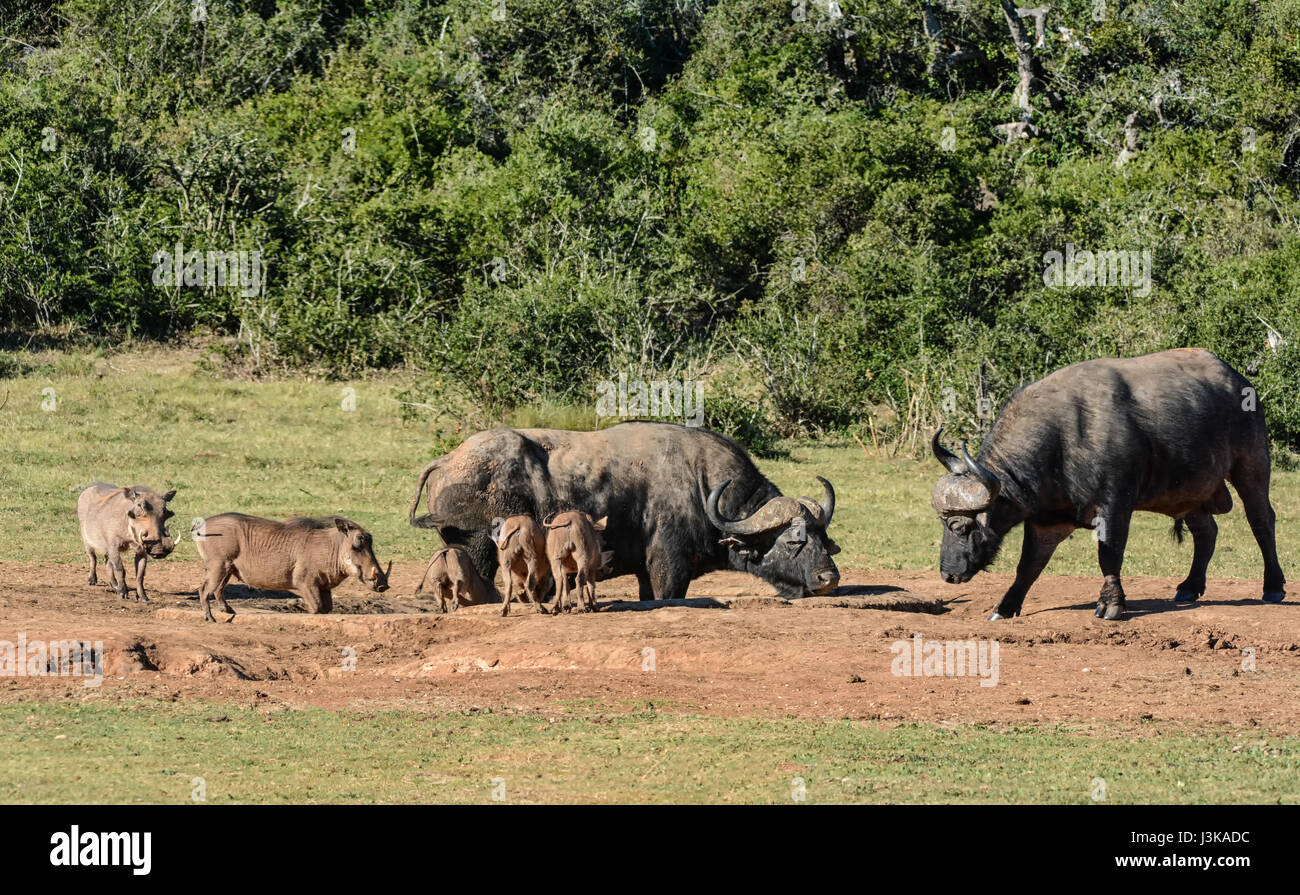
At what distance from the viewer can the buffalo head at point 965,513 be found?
11969 mm

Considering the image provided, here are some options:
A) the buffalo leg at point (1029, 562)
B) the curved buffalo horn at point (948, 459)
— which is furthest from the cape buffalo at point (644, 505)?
the buffalo leg at point (1029, 562)

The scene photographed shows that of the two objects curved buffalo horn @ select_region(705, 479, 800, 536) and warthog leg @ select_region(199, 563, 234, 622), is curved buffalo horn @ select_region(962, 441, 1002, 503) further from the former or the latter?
warthog leg @ select_region(199, 563, 234, 622)

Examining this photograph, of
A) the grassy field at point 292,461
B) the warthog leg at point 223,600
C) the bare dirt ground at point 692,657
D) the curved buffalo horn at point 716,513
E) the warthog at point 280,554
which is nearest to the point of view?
the bare dirt ground at point 692,657

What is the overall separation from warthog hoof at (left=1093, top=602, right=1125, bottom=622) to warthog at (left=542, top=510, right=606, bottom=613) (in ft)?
12.5

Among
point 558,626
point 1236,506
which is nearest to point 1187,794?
point 558,626

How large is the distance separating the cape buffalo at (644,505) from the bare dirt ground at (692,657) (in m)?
0.49

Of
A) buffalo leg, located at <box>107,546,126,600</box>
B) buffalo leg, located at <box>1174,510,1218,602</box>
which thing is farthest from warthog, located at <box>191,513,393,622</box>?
buffalo leg, located at <box>1174,510,1218,602</box>

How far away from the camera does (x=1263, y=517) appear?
13391mm

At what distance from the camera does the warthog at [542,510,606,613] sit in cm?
1149

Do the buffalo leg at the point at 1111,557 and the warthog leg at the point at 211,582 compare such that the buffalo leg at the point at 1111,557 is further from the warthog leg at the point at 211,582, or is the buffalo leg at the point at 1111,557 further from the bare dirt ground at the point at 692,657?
the warthog leg at the point at 211,582

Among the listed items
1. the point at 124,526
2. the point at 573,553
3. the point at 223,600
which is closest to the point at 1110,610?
the point at 573,553

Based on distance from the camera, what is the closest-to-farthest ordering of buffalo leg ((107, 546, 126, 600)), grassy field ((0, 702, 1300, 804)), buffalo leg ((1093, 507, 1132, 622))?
grassy field ((0, 702, 1300, 804)) < buffalo leg ((107, 546, 126, 600)) < buffalo leg ((1093, 507, 1132, 622))

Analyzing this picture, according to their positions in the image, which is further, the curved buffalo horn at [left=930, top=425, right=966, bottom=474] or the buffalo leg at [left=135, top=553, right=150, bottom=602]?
the curved buffalo horn at [left=930, top=425, right=966, bottom=474]

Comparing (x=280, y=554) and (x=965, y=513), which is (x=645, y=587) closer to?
(x=965, y=513)
